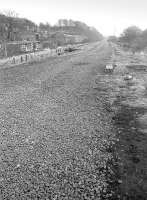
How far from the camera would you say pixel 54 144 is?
1069 centimetres

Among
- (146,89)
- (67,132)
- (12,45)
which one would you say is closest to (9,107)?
(67,132)

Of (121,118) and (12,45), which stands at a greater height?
(12,45)

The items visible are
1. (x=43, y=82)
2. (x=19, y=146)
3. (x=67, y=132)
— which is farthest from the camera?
(x=43, y=82)

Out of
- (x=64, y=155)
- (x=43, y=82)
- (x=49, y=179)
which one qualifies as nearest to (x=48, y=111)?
(x=64, y=155)

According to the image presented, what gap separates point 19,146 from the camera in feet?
34.1

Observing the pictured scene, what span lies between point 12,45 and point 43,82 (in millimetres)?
35352

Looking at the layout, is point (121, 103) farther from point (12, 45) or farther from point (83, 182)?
point (12, 45)

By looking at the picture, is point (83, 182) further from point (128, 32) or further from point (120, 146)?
point (128, 32)

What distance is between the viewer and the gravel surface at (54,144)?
7703 mm

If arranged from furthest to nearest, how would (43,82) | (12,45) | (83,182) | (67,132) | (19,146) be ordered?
(12,45)
(43,82)
(67,132)
(19,146)
(83,182)

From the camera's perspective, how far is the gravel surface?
25.3 ft

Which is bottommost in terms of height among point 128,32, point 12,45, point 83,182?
point 83,182

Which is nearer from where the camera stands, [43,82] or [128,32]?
[43,82]

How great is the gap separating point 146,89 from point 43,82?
36.3 ft
